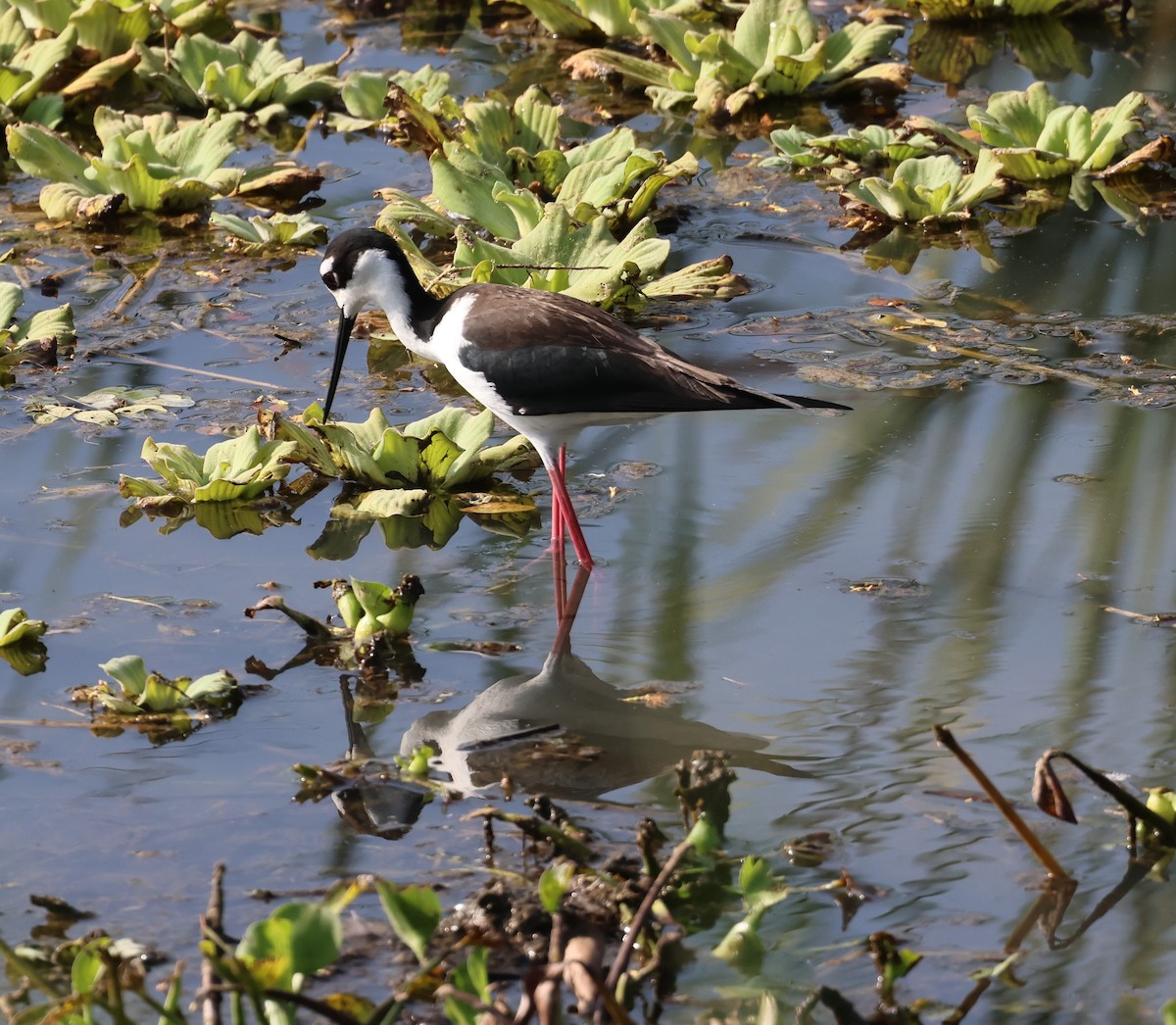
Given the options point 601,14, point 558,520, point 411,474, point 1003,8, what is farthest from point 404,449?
point 1003,8

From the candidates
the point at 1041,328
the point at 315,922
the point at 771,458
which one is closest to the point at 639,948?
the point at 315,922

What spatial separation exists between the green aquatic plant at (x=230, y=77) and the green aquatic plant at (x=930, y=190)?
9.41 feet

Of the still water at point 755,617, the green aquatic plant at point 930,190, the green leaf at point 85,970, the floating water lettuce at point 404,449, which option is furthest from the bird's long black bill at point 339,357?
the green leaf at point 85,970

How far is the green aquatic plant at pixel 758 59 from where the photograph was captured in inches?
313

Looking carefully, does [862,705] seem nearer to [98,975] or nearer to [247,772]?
[247,772]

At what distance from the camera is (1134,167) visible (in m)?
7.19

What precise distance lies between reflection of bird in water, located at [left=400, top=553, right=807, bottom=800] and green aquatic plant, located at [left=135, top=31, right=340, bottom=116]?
16.2ft

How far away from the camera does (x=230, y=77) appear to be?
8.09m

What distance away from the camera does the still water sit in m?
3.23

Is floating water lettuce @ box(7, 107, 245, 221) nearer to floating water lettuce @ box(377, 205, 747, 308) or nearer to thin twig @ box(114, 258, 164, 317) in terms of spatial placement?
thin twig @ box(114, 258, 164, 317)

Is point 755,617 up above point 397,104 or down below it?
below

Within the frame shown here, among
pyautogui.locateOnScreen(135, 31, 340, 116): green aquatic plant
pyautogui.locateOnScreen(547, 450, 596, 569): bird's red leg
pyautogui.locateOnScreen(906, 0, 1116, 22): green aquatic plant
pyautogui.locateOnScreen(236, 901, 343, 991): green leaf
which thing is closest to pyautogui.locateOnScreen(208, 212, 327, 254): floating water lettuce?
pyautogui.locateOnScreen(135, 31, 340, 116): green aquatic plant

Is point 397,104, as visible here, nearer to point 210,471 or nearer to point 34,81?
point 34,81

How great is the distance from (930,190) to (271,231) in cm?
263
